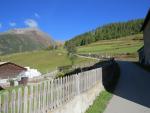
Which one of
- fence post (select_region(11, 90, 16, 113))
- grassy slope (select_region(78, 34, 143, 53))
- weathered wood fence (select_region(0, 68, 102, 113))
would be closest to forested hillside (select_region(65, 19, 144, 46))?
grassy slope (select_region(78, 34, 143, 53))

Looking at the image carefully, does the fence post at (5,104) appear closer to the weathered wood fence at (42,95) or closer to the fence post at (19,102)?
the weathered wood fence at (42,95)

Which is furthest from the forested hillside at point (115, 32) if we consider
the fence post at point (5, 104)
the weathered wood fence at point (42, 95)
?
the fence post at point (5, 104)

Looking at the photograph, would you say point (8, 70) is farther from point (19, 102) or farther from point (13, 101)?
point (13, 101)

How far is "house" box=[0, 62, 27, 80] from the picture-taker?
2479 inches

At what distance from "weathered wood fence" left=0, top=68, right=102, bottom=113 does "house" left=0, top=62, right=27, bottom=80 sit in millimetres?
52303

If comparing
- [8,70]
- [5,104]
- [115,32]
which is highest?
[115,32]

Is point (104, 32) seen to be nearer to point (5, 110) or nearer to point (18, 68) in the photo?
point (18, 68)

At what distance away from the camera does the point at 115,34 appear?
594 feet

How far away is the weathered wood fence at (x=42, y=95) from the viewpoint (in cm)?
631

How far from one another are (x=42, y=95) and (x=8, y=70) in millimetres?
57740

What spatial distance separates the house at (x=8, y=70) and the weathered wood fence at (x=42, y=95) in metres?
52.3

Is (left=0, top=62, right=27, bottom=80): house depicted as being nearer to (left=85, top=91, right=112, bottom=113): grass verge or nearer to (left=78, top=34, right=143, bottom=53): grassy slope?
(left=78, top=34, right=143, bottom=53): grassy slope

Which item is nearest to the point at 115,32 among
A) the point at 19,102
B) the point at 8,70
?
the point at 8,70

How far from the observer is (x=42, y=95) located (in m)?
8.11
